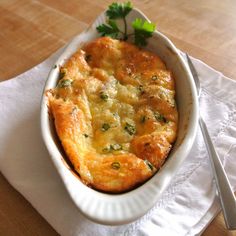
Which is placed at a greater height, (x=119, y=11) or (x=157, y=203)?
(x=119, y=11)

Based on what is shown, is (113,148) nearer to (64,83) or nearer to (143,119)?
(143,119)

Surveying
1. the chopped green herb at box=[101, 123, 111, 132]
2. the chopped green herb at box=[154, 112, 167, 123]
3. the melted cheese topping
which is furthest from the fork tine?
the chopped green herb at box=[101, 123, 111, 132]

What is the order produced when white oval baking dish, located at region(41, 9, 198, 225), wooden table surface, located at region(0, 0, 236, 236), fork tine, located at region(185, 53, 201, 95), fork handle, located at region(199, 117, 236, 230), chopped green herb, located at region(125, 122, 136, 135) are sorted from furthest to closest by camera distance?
wooden table surface, located at region(0, 0, 236, 236)
fork tine, located at region(185, 53, 201, 95)
chopped green herb, located at region(125, 122, 136, 135)
fork handle, located at region(199, 117, 236, 230)
white oval baking dish, located at region(41, 9, 198, 225)

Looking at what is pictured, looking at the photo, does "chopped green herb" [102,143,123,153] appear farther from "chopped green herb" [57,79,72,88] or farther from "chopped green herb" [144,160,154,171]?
"chopped green herb" [57,79,72,88]

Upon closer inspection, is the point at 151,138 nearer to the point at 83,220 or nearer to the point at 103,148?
the point at 103,148

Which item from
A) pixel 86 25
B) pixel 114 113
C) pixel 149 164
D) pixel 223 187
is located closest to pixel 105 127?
pixel 114 113

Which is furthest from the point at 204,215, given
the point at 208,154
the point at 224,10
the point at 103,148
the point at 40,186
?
the point at 224,10
